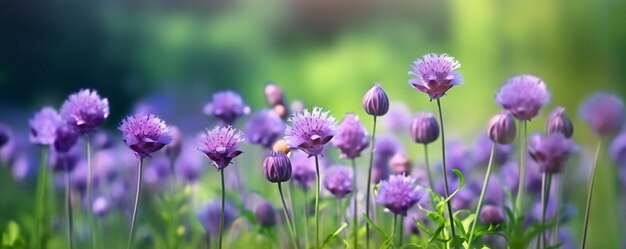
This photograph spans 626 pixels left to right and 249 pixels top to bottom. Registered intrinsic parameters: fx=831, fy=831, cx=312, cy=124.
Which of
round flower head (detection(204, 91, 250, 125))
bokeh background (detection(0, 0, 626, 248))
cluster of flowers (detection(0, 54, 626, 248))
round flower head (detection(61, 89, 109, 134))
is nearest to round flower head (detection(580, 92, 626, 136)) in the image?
cluster of flowers (detection(0, 54, 626, 248))

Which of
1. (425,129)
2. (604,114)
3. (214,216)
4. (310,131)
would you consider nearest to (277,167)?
(310,131)

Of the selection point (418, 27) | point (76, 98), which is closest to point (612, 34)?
point (418, 27)

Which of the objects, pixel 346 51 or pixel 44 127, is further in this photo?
pixel 346 51

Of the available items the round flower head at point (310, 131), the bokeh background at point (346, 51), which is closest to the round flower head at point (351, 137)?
the round flower head at point (310, 131)

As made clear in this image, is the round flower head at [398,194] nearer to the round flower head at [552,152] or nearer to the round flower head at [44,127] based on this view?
the round flower head at [552,152]

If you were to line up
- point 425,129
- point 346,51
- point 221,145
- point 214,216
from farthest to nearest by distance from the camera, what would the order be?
point 346,51, point 214,216, point 425,129, point 221,145

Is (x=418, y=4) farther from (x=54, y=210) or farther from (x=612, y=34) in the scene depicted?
(x=54, y=210)

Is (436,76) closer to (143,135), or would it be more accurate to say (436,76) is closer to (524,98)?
(524,98)

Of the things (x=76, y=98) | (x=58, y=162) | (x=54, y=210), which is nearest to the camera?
(x=76, y=98)
